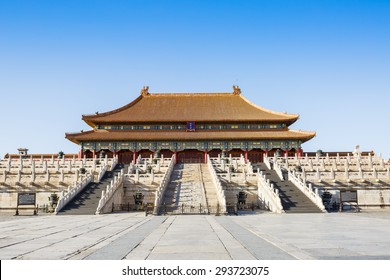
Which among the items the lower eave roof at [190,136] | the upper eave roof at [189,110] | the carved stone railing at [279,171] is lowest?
the carved stone railing at [279,171]

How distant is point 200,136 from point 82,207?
27469 millimetres

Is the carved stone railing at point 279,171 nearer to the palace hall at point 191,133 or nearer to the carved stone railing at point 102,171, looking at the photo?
the palace hall at point 191,133

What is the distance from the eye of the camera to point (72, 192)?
2638 cm

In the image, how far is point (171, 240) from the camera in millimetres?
10266

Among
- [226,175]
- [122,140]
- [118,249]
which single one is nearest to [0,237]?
[118,249]

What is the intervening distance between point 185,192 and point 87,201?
276 inches

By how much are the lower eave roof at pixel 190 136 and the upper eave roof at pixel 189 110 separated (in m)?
1.98

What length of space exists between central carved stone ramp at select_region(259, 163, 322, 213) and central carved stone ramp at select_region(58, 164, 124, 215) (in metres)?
12.4

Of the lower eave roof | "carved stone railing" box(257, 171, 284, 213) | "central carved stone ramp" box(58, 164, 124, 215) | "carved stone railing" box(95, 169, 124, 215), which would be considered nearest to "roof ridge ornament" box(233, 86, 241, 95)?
the lower eave roof

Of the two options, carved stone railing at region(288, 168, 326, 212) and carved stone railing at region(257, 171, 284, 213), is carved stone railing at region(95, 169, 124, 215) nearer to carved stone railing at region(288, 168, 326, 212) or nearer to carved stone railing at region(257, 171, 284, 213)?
carved stone railing at region(257, 171, 284, 213)

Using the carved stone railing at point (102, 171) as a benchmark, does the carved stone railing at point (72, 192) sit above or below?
below

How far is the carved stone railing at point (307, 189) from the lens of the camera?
24.4m

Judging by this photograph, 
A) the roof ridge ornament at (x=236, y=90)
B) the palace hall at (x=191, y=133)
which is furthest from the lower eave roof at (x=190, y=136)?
the roof ridge ornament at (x=236, y=90)

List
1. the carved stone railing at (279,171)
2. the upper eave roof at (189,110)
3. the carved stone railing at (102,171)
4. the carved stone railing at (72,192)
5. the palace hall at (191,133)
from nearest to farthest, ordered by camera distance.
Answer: the carved stone railing at (72,192) < the carved stone railing at (279,171) < the carved stone railing at (102,171) < the palace hall at (191,133) < the upper eave roof at (189,110)
